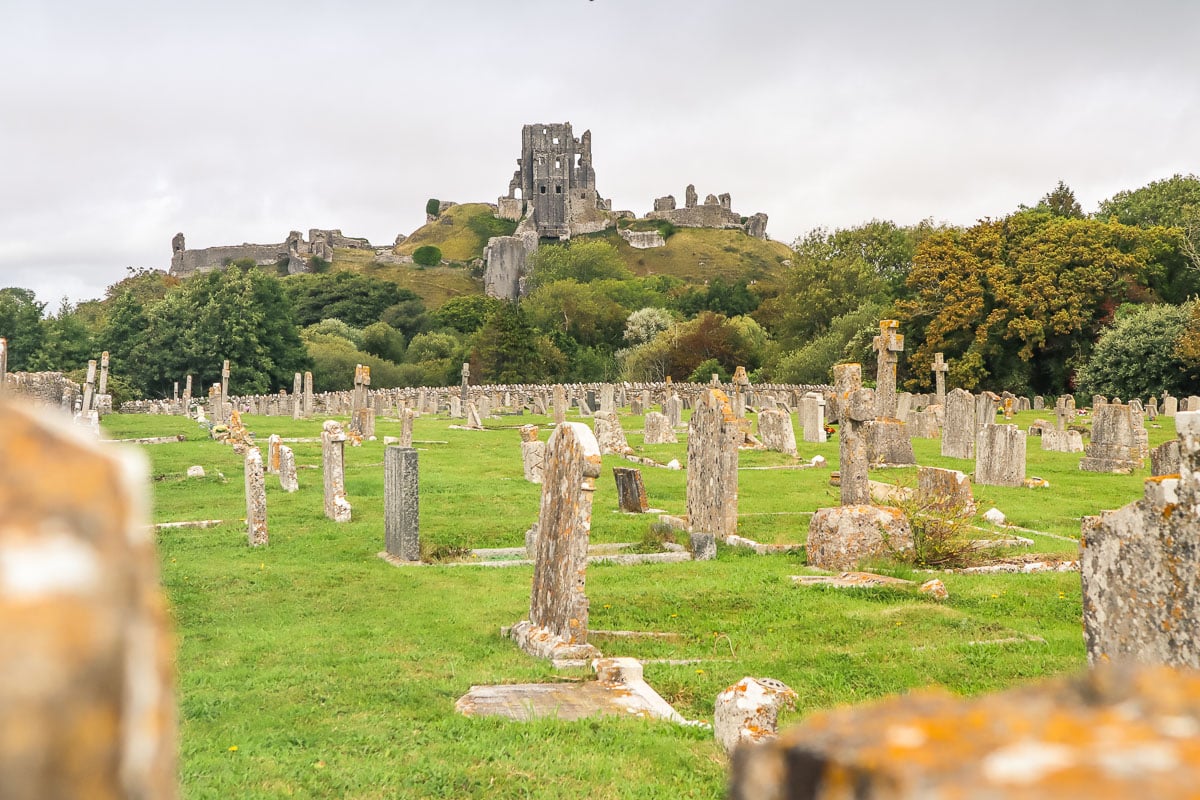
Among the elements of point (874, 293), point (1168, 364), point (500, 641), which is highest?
point (874, 293)

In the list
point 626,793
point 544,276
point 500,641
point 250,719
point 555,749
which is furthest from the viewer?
point 544,276

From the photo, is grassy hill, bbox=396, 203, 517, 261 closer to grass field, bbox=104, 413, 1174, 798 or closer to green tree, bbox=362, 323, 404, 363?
green tree, bbox=362, 323, 404, 363

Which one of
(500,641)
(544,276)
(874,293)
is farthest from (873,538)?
(544,276)

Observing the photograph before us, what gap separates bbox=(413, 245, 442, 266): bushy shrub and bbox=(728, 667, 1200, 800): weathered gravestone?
131 m

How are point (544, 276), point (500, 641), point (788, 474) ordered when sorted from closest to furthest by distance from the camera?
point (500, 641) → point (788, 474) → point (544, 276)

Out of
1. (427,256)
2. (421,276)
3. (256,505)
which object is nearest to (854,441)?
(256,505)

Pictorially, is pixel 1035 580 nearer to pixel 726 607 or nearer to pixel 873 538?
pixel 873 538

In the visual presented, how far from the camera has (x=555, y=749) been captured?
557 cm

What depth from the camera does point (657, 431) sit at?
2892cm

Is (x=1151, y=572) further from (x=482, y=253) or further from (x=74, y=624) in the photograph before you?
(x=482, y=253)

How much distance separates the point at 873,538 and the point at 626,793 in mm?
7137

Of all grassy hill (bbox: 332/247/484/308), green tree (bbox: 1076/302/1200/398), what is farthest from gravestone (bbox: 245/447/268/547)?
grassy hill (bbox: 332/247/484/308)

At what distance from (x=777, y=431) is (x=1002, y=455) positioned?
23.1 ft

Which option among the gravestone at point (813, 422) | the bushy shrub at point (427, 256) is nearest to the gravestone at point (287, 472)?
the gravestone at point (813, 422)
